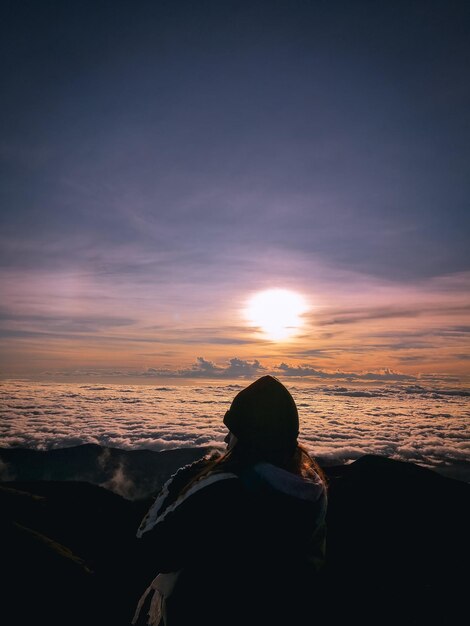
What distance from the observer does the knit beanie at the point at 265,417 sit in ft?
11.2

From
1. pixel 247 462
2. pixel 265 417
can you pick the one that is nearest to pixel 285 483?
pixel 247 462

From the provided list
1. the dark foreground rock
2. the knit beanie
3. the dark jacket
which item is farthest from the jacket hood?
the dark foreground rock

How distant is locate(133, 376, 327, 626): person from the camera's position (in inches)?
119

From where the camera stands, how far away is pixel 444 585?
23984 mm

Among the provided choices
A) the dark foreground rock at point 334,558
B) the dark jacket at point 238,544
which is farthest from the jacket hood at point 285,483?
the dark foreground rock at point 334,558

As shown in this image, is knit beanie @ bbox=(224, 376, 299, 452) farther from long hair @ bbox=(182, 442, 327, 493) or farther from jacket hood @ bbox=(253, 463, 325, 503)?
jacket hood @ bbox=(253, 463, 325, 503)

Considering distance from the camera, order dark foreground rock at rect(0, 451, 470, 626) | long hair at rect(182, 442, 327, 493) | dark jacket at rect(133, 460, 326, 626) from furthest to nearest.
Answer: dark foreground rock at rect(0, 451, 470, 626) < long hair at rect(182, 442, 327, 493) < dark jacket at rect(133, 460, 326, 626)

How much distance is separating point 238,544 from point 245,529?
170 millimetres

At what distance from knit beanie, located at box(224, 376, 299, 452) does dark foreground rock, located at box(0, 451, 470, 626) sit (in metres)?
1.03

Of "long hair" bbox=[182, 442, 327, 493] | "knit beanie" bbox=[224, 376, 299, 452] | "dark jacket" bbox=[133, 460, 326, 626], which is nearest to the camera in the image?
"dark jacket" bbox=[133, 460, 326, 626]

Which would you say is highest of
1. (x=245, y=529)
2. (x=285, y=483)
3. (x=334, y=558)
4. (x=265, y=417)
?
(x=265, y=417)

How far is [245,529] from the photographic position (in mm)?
3037

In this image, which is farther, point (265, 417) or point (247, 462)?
point (265, 417)

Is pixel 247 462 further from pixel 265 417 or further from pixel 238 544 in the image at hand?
pixel 238 544
